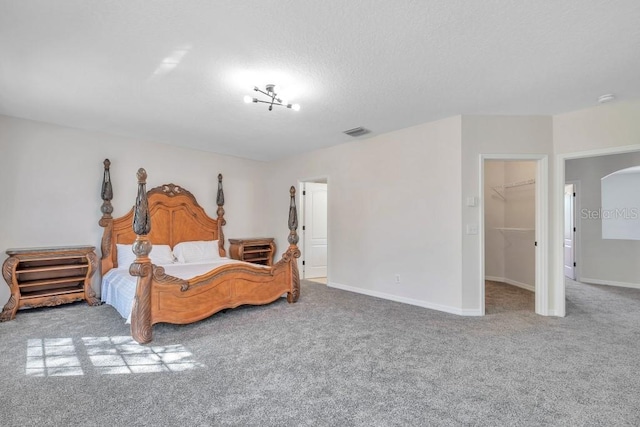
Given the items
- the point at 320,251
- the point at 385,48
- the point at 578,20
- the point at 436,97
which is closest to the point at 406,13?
the point at 385,48

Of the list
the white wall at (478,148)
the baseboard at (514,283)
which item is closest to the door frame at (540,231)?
the white wall at (478,148)

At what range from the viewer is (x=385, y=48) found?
239 cm

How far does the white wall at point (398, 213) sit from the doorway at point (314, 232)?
0.57m

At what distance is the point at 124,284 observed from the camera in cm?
354

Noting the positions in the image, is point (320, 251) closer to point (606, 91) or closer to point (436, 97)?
point (436, 97)

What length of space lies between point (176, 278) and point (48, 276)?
2.30 metres

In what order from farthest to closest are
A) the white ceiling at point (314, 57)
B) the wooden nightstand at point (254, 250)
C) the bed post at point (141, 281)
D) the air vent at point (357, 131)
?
the wooden nightstand at point (254, 250) < the air vent at point (357, 131) < the bed post at point (141, 281) < the white ceiling at point (314, 57)

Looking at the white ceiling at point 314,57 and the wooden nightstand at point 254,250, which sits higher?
the white ceiling at point 314,57

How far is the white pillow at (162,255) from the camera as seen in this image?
4675 millimetres

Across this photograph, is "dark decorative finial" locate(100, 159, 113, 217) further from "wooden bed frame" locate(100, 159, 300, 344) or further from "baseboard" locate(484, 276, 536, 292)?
"baseboard" locate(484, 276, 536, 292)

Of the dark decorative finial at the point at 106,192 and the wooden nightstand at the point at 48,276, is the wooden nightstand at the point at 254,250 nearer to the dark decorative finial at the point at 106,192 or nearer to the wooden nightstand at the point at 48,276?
the dark decorative finial at the point at 106,192

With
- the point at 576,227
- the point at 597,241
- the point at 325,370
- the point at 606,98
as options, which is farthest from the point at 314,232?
the point at 597,241

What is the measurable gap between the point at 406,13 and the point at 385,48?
16.1 inches

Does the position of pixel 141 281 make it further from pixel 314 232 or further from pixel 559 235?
pixel 559 235
